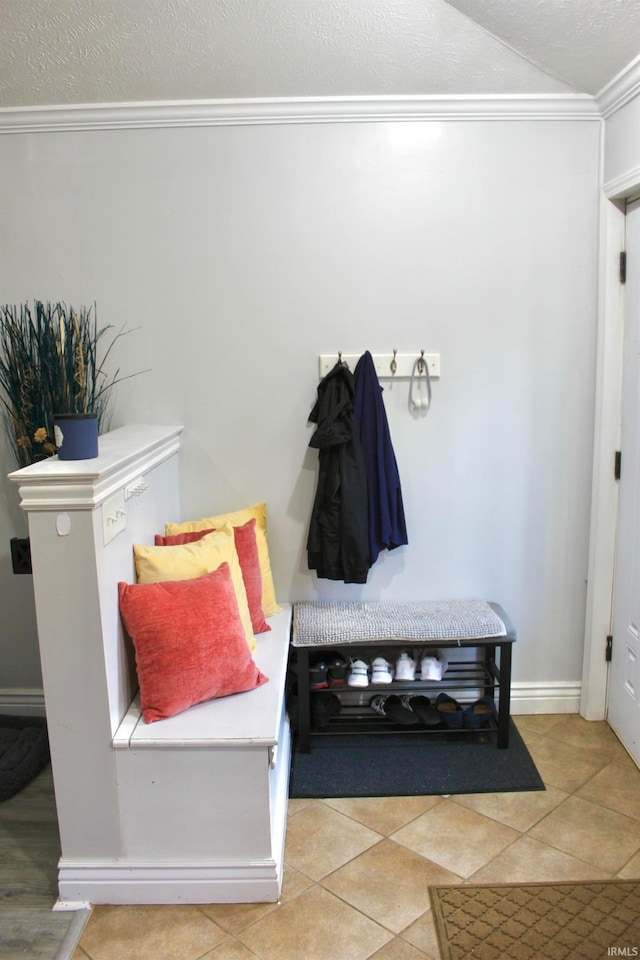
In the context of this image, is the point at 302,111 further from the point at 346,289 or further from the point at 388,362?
the point at 388,362

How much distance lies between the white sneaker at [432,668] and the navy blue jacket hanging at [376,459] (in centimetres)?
45

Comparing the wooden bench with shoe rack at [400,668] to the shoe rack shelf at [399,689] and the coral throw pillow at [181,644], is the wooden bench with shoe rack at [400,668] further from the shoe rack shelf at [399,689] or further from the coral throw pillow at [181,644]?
the coral throw pillow at [181,644]

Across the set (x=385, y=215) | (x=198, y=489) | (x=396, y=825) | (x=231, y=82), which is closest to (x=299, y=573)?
(x=198, y=489)

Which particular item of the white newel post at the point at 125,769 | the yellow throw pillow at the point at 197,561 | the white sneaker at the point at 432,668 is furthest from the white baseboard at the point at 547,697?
the white newel post at the point at 125,769

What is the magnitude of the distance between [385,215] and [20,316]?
142 centimetres

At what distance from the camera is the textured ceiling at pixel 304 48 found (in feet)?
7.01

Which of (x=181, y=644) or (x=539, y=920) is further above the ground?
(x=181, y=644)

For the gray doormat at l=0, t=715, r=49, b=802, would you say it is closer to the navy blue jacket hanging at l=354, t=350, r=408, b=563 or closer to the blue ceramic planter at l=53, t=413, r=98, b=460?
the blue ceramic planter at l=53, t=413, r=98, b=460

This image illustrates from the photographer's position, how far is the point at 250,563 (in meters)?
2.49

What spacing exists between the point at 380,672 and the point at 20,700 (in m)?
1.51

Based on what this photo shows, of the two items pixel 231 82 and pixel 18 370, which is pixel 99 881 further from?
pixel 231 82

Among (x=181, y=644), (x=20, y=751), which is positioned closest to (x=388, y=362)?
(x=181, y=644)

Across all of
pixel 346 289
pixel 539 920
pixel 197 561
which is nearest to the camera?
pixel 539 920

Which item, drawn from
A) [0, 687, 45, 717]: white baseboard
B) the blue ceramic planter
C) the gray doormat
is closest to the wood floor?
Answer: the gray doormat
